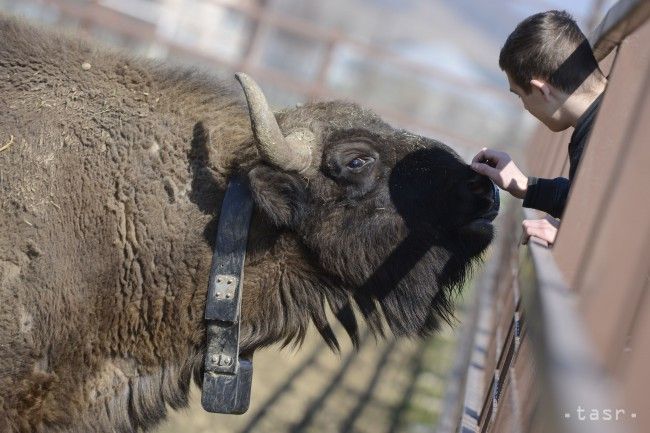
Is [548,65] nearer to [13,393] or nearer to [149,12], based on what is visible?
[13,393]

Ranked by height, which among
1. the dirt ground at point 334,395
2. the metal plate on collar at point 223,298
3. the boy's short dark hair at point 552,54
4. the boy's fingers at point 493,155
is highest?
the boy's short dark hair at point 552,54

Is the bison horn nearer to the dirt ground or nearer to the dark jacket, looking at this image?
the dark jacket

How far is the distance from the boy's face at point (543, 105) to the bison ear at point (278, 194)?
38.3 inches

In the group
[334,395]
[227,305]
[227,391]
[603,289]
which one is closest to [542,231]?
[603,289]

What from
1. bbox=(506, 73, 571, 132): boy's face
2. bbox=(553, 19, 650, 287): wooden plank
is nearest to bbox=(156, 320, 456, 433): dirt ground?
bbox=(506, 73, 571, 132): boy's face

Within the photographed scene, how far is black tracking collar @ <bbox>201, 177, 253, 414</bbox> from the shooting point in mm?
3434

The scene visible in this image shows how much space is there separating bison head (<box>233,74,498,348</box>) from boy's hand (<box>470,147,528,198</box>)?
0.29m

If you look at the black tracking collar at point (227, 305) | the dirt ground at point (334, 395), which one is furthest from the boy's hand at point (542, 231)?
the dirt ground at point (334, 395)

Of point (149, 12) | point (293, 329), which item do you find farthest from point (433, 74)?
point (149, 12)

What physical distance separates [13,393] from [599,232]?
251 centimetres

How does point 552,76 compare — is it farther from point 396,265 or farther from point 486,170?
point 396,265

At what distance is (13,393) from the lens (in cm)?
320

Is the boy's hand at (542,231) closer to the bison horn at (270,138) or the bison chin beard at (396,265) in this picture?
the bison chin beard at (396,265)

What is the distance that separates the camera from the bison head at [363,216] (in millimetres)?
3482
